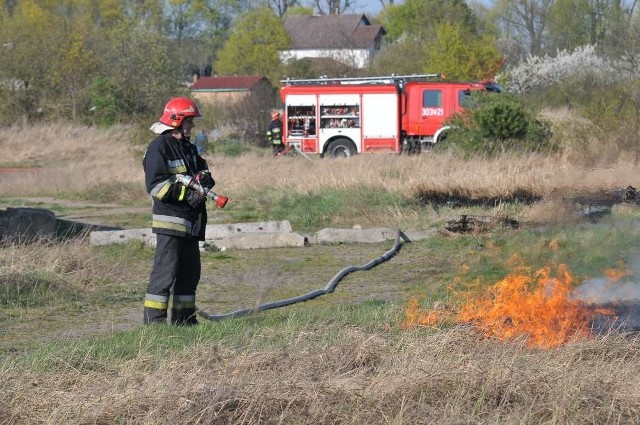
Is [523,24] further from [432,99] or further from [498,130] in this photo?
[498,130]

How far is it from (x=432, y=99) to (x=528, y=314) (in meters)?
22.4

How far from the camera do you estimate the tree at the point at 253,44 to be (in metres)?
72.8

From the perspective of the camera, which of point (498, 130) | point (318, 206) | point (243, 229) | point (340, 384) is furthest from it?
point (498, 130)

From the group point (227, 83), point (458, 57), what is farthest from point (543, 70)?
point (227, 83)

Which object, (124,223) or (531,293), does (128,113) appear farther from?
(531,293)

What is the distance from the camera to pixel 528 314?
648 cm

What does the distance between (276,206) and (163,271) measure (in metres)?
8.53

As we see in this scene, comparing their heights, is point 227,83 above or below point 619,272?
above

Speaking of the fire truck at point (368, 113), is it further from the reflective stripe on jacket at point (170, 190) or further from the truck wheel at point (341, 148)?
the reflective stripe on jacket at point (170, 190)

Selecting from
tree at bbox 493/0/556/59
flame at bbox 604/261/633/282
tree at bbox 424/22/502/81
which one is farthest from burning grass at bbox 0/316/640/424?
tree at bbox 493/0/556/59

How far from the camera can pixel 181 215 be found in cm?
767

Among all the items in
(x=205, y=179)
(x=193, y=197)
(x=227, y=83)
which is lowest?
(x=193, y=197)

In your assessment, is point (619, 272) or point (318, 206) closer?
point (619, 272)

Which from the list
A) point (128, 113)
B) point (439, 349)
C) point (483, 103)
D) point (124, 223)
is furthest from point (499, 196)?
point (128, 113)
